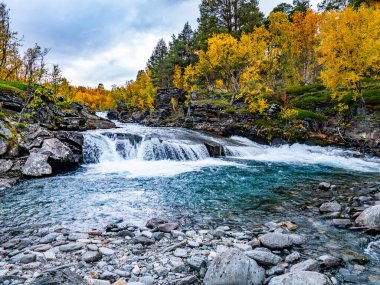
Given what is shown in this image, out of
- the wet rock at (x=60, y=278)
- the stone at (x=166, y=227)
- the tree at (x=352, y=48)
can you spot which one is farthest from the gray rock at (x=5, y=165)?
the tree at (x=352, y=48)

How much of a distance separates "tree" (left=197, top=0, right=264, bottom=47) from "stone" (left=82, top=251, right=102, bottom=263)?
53770 millimetres

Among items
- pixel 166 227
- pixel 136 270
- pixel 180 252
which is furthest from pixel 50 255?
pixel 166 227

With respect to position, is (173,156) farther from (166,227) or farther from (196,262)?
(196,262)

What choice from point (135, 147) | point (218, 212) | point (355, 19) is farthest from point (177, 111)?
point (218, 212)

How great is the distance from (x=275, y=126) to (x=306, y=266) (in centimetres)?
2950

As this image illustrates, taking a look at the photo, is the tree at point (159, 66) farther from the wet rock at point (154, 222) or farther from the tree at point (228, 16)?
the wet rock at point (154, 222)

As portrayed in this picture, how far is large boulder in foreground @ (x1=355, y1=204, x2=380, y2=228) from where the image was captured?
25.0ft

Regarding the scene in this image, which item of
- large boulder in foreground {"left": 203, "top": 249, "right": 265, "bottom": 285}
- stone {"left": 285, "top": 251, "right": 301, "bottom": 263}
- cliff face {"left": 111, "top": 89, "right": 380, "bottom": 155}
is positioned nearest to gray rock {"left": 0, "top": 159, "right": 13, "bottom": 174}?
large boulder in foreground {"left": 203, "top": 249, "right": 265, "bottom": 285}

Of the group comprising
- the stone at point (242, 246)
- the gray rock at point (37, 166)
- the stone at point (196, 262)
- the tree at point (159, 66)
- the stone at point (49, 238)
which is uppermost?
the tree at point (159, 66)

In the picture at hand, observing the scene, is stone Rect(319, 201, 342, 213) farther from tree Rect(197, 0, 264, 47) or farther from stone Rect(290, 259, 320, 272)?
tree Rect(197, 0, 264, 47)

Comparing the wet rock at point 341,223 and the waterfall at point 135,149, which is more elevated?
the waterfall at point 135,149

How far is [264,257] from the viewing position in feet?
18.8

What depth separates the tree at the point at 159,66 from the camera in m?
80.7

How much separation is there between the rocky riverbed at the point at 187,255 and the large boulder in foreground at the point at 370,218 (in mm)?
26
